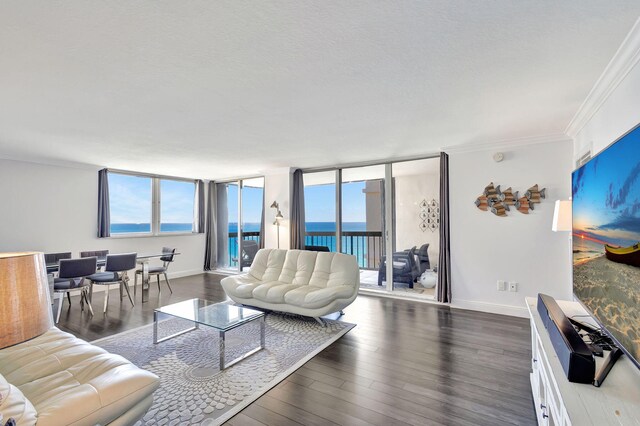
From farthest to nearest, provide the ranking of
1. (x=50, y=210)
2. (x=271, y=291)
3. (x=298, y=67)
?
(x=50, y=210), (x=271, y=291), (x=298, y=67)

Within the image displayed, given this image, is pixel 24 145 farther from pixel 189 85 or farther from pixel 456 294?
pixel 456 294

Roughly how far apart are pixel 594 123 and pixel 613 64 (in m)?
0.86

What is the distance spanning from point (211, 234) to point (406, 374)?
614cm

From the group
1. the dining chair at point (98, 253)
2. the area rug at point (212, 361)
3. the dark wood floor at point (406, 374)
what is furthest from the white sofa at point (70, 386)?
the dining chair at point (98, 253)

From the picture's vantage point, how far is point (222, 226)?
25.0 feet

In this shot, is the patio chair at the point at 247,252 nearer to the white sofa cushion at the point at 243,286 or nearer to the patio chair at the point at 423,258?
the white sofa cushion at the point at 243,286

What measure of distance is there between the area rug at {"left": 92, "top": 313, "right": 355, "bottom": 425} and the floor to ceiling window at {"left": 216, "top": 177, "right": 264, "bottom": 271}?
3.35m

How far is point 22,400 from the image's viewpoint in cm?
126

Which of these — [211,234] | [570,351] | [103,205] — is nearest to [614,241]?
[570,351]

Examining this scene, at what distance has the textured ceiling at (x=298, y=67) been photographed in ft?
4.96

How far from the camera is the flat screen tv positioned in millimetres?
1165

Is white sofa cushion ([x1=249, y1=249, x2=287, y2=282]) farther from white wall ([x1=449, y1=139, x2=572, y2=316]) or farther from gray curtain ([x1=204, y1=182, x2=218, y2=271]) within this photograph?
gray curtain ([x1=204, y1=182, x2=218, y2=271])

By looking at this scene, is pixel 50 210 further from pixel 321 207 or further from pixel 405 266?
pixel 405 266

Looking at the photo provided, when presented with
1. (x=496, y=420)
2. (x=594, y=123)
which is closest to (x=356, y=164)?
(x=594, y=123)
